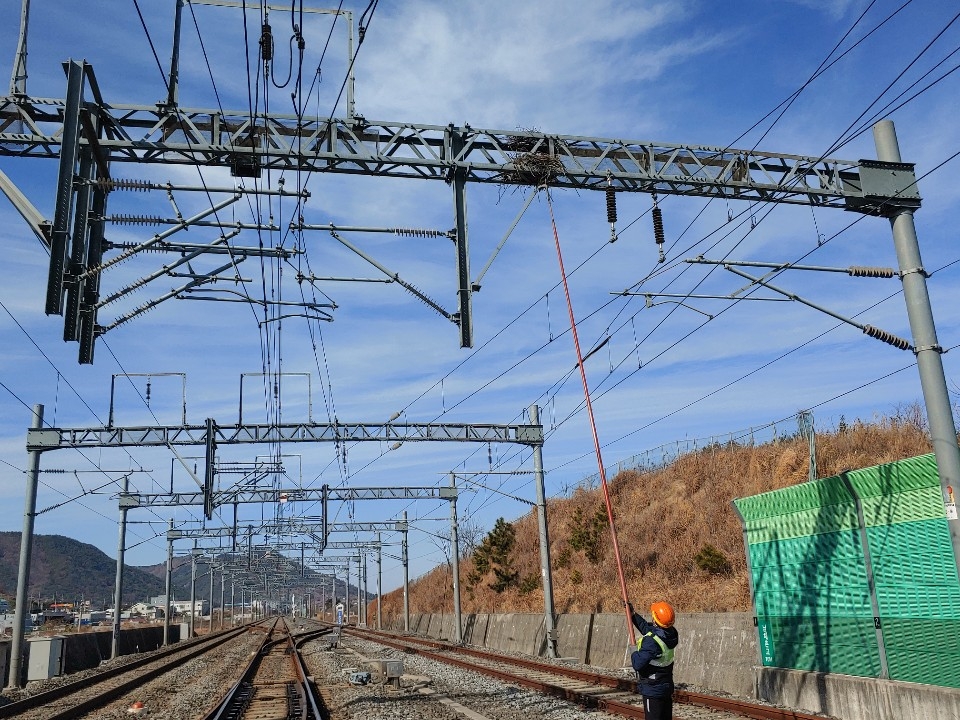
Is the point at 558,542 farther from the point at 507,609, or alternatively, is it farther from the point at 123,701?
the point at 123,701

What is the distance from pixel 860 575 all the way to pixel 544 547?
16.6 meters

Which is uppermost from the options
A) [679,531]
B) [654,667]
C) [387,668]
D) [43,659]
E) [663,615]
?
[679,531]

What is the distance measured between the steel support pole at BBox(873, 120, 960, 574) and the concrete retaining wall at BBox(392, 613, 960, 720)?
2362mm

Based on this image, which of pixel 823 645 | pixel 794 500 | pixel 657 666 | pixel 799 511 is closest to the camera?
pixel 657 666

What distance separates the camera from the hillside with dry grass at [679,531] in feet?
108

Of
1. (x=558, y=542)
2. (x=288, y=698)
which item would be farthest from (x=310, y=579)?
(x=288, y=698)

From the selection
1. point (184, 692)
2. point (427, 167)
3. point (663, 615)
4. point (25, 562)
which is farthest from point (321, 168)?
point (25, 562)

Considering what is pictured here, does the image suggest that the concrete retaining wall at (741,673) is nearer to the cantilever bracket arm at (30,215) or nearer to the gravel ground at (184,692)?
the gravel ground at (184,692)

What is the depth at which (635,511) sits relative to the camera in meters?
48.5

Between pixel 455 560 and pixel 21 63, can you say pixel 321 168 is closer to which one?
pixel 21 63

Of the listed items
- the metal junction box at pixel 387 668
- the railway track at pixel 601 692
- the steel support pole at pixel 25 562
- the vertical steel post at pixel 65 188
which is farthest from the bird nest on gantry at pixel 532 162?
the steel support pole at pixel 25 562

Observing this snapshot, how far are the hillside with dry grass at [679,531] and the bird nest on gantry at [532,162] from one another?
18.9m

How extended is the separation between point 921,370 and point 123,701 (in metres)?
20.5

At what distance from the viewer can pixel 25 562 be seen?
3031 centimetres
